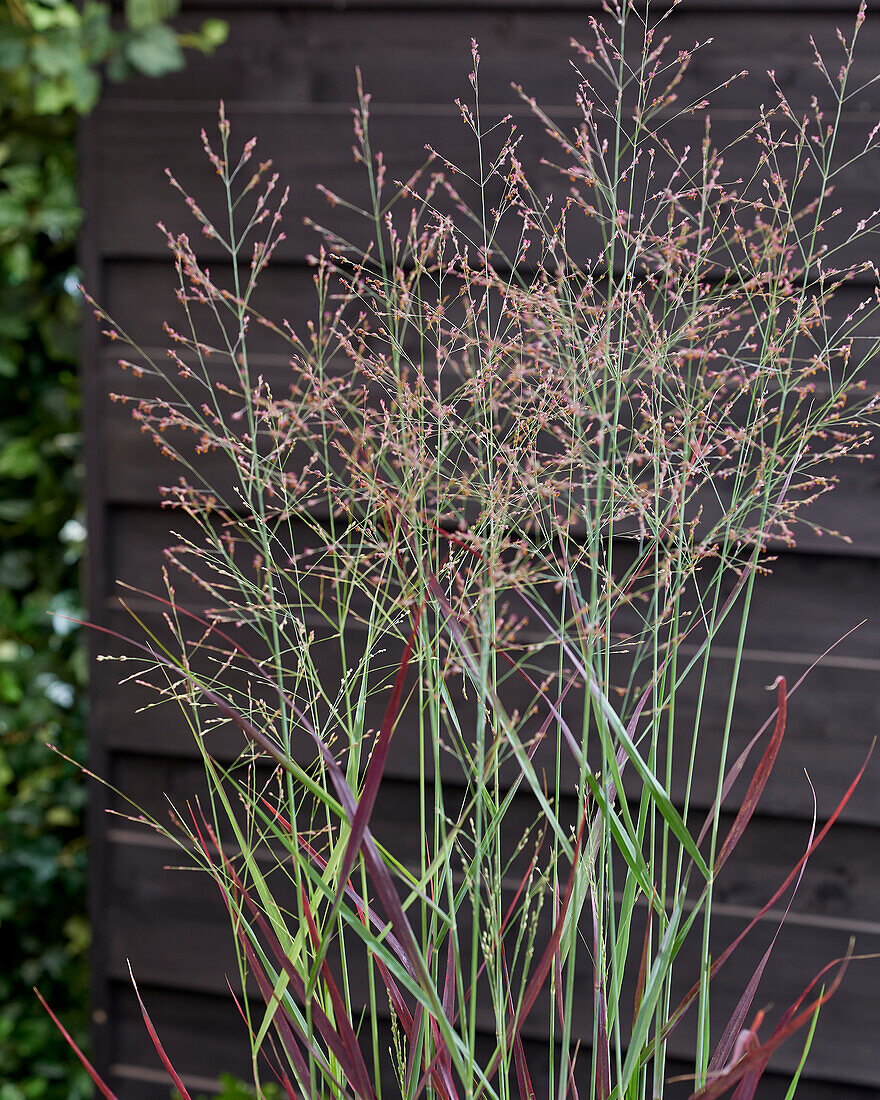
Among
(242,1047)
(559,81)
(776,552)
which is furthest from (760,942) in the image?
(559,81)

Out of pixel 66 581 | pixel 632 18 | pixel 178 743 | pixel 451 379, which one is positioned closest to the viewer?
pixel 632 18

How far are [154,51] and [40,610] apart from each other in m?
0.78

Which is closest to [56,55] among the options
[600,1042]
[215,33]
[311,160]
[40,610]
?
[215,33]

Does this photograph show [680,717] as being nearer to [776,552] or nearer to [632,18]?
[776,552]

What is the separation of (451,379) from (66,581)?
0.71m

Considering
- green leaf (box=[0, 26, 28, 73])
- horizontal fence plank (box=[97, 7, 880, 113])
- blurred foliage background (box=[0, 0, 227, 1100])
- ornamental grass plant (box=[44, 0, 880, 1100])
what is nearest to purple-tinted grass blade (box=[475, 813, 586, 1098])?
ornamental grass plant (box=[44, 0, 880, 1100])

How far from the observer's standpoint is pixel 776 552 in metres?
1.00

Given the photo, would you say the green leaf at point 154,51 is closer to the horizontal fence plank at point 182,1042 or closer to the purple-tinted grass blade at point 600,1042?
the purple-tinted grass blade at point 600,1042

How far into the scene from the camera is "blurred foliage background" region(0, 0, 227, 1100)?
1.26 metres

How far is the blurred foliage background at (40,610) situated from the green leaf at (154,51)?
0.20 meters

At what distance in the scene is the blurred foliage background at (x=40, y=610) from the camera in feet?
4.15

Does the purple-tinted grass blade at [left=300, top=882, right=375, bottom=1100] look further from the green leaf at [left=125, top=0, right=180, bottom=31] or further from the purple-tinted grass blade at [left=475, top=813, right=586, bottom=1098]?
the green leaf at [left=125, top=0, right=180, bottom=31]

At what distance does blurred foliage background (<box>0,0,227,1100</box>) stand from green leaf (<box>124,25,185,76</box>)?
0.20 meters

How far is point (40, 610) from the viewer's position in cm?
137
